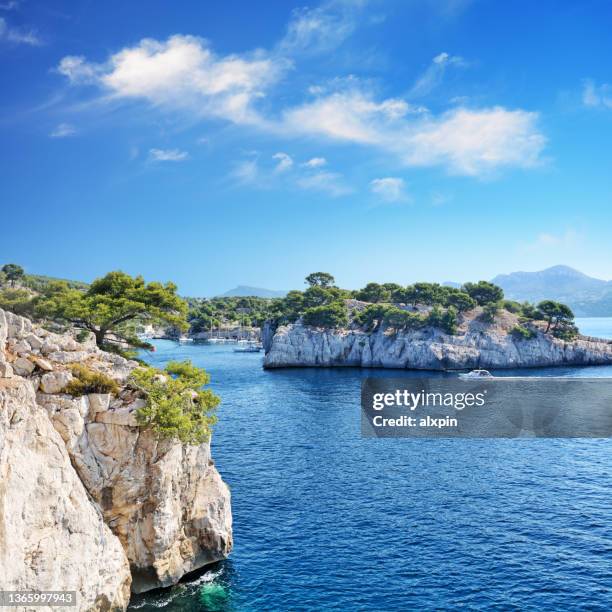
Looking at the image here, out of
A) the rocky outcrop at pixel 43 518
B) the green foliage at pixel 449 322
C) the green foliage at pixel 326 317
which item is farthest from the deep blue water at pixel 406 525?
the green foliage at pixel 449 322

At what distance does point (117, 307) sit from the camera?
44.1 metres

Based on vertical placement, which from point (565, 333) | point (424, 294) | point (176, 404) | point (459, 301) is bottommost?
point (176, 404)

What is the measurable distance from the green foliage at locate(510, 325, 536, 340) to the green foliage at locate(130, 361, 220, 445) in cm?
12138

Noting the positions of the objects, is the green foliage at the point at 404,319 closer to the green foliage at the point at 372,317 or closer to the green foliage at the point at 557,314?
the green foliage at the point at 372,317

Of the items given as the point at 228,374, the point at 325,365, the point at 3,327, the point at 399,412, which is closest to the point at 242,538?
the point at 3,327

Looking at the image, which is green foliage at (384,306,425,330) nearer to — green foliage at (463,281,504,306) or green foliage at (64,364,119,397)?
green foliage at (463,281,504,306)

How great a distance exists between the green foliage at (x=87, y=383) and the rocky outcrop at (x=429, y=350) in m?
108

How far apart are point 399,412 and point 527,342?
242 feet

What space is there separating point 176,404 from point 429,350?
113 metres

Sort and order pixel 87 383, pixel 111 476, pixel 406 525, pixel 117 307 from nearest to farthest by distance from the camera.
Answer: pixel 111 476
pixel 87 383
pixel 406 525
pixel 117 307

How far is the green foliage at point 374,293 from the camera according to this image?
17425cm

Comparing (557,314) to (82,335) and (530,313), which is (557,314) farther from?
(82,335)

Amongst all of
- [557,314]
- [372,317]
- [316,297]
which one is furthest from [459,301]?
[316,297]

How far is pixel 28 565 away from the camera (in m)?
21.6
